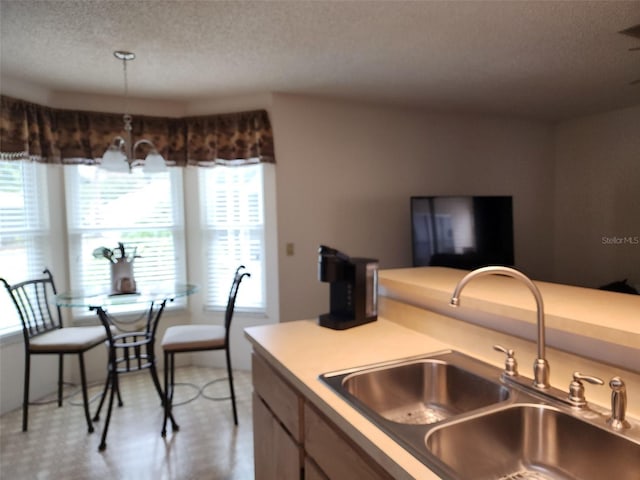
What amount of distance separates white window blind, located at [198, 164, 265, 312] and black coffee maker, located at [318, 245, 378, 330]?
5.97ft

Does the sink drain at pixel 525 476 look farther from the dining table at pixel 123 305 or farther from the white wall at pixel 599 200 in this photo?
the dining table at pixel 123 305

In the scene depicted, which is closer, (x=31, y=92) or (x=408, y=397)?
(x=408, y=397)

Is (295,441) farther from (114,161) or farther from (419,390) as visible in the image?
(114,161)

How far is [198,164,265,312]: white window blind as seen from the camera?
367cm

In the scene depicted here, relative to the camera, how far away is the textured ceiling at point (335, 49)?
6.89 feet

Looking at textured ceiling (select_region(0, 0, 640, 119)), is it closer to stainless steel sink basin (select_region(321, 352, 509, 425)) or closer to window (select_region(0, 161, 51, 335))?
window (select_region(0, 161, 51, 335))

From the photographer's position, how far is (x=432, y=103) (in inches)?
152

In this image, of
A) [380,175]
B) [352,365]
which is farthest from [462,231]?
[352,365]

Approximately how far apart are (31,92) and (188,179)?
128 centimetres

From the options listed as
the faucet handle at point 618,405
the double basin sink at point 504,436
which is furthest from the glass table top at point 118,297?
the faucet handle at point 618,405

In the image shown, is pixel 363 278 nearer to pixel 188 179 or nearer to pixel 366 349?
pixel 366 349

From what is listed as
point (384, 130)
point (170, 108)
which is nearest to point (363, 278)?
point (384, 130)

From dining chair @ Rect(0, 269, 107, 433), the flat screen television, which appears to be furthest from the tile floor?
the flat screen television

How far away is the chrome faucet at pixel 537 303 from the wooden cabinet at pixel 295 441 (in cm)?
47
